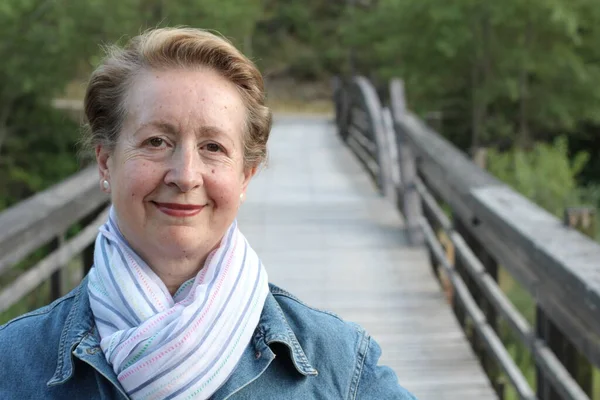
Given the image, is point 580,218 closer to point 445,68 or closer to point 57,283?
point 57,283

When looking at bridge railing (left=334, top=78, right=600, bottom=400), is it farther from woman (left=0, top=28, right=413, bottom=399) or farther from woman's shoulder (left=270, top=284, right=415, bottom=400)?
woman (left=0, top=28, right=413, bottom=399)

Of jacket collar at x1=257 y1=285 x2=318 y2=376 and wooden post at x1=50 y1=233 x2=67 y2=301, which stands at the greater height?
jacket collar at x1=257 y1=285 x2=318 y2=376

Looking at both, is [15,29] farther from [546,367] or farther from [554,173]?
[546,367]

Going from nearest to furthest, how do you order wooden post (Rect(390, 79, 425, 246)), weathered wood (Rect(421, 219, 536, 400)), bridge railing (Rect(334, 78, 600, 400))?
bridge railing (Rect(334, 78, 600, 400)), weathered wood (Rect(421, 219, 536, 400)), wooden post (Rect(390, 79, 425, 246))

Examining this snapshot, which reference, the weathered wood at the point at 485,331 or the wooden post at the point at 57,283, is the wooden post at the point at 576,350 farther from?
the wooden post at the point at 57,283

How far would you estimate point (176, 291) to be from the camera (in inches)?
62.8

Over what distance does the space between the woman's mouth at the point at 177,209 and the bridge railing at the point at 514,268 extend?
1188 mm

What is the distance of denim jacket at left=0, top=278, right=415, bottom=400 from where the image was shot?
1.47 meters

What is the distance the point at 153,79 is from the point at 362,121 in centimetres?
1215

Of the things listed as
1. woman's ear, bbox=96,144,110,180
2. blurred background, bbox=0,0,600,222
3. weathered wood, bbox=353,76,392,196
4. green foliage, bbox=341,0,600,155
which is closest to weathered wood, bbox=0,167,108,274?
woman's ear, bbox=96,144,110,180

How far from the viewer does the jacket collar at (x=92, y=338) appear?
4.80 feet

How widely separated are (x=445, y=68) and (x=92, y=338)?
2353 cm

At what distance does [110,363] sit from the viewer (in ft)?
4.83

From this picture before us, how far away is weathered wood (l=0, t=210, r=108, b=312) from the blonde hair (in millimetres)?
1901
